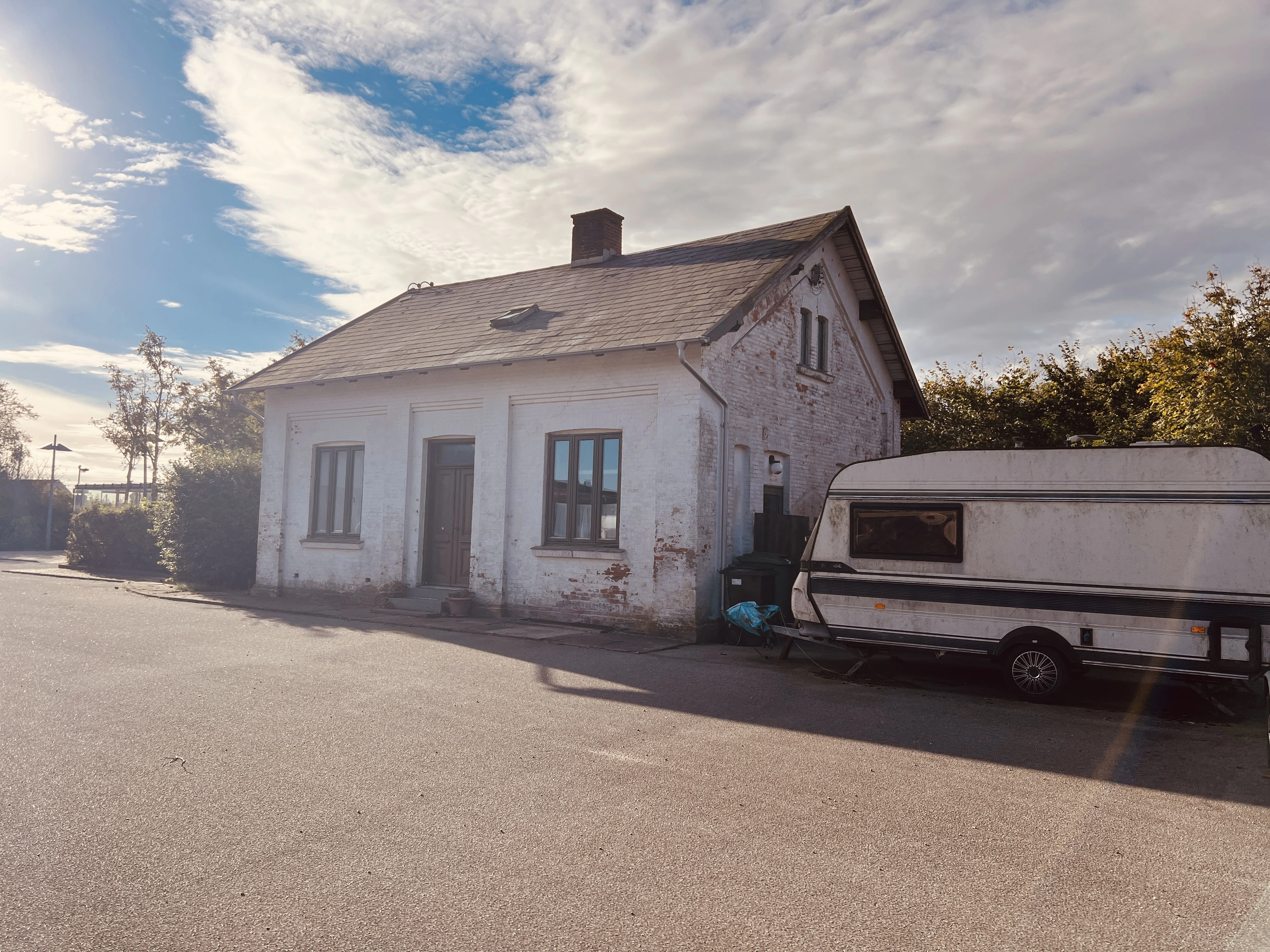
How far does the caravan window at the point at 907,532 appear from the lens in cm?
916

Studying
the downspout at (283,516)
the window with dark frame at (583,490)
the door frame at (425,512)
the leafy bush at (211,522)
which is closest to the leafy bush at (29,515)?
the leafy bush at (211,522)

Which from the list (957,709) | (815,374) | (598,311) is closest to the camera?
(957,709)

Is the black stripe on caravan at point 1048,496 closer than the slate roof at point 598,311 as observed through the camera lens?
Yes

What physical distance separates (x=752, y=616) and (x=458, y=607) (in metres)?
5.17

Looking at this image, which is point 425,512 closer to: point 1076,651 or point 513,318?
point 513,318

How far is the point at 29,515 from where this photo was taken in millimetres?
37844

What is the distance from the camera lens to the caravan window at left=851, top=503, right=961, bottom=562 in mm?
9164

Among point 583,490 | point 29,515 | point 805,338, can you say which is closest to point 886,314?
point 805,338

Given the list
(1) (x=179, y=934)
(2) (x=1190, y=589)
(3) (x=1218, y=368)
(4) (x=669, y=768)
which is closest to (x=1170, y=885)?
(4) (x=669, y=768)

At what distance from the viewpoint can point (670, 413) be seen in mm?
12992

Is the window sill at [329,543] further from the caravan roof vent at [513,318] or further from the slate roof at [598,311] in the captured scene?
the caravan roof vent at [513,318]

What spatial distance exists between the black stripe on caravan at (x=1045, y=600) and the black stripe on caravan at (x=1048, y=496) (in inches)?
35.6

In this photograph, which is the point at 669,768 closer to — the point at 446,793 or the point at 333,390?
the point at 446,793

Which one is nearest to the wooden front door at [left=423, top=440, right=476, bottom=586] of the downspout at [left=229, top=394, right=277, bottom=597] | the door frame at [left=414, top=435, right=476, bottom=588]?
the door frame at [left=414, top=435, right=476, bottom=588]
